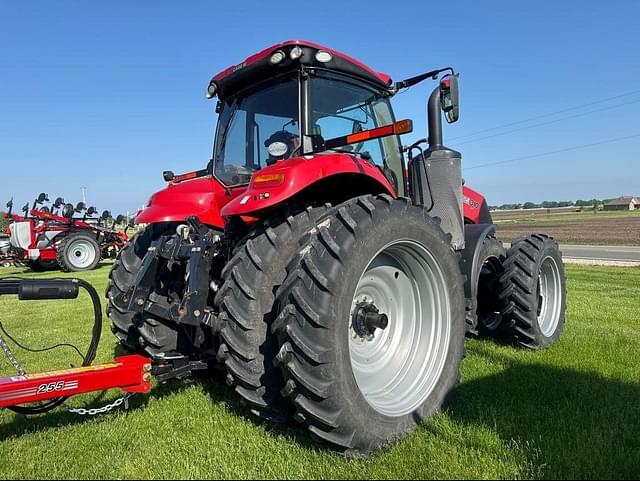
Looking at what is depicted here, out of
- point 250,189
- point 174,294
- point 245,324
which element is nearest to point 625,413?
point 245,324

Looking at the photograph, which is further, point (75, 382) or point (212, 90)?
point (212, 90)

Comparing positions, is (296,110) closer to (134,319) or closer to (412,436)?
(134,319)

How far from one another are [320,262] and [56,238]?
49.2 feet

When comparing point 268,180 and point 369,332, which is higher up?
point 268,180

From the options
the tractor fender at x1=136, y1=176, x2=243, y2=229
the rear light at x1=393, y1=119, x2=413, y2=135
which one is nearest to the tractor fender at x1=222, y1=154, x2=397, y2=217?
the rear light at x1=393, y1=119, x2=413, y2=135

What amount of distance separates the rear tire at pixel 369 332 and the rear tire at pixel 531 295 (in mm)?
1411

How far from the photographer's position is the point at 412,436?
2.54m

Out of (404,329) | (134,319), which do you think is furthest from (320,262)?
(134,319)

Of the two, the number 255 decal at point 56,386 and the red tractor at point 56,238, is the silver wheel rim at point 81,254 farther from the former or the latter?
the number 255 decal at point 56,386

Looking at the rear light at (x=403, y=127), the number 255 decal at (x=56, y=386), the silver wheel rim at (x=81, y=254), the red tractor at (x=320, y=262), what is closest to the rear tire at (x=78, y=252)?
the silver wheel rim at (x=81, y=254)

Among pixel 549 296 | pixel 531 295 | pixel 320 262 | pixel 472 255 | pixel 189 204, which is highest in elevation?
pixel 189 204

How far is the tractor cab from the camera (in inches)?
123

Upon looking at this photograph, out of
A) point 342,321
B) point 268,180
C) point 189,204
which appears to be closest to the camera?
Result: point 342,321

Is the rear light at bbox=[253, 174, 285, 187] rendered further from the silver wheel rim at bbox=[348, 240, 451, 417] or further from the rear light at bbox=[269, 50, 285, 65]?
the rear light at bbox=[269, 50, 285, 65]
